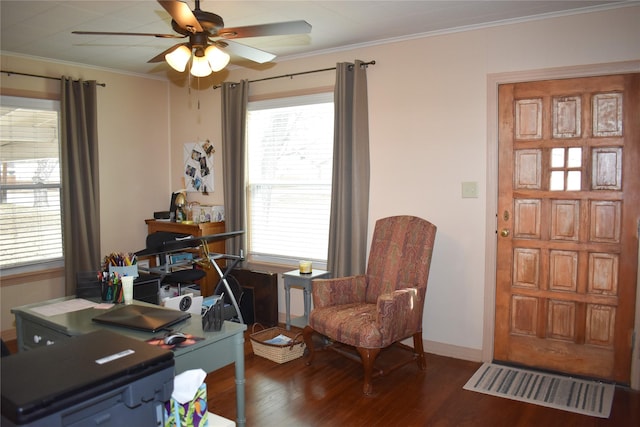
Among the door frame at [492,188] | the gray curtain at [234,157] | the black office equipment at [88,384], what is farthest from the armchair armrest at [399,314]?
the gray curtain at [234,157]

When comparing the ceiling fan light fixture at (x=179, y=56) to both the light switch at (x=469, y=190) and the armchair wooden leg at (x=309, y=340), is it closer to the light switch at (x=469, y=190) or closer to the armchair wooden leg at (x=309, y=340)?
the armchair wooden leg at (x=309, y=340)

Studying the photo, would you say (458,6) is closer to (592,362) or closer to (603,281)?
(603,281)

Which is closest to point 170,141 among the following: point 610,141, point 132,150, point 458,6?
point 132,150

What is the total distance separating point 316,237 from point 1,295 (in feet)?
9.37

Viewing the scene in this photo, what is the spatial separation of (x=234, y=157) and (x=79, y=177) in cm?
147

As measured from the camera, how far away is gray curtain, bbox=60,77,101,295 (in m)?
4.59

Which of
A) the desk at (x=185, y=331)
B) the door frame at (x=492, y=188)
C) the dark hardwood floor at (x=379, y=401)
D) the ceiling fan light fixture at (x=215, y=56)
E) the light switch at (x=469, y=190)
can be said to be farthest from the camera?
the light switch at (x=469, y=190)

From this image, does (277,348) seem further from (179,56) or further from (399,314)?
(179,56)

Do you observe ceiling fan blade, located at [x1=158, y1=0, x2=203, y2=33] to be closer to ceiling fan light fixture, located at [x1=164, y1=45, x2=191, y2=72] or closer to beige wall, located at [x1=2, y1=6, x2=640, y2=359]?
ceiling fan light fixture, located at [x1=164, y1=45, x2=191, y2=72]

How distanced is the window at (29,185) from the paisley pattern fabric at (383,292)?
2.77 meters

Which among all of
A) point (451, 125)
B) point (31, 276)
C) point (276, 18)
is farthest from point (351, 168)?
point (31, 276)

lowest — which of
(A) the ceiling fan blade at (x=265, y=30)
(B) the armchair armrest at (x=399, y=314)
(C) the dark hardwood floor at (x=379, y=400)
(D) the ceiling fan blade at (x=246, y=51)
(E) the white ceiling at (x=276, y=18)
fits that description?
(C) the dark hardwood floor at (x=379, y=400)

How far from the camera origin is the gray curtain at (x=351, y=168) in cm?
411

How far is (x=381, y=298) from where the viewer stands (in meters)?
3.18
